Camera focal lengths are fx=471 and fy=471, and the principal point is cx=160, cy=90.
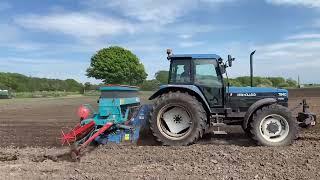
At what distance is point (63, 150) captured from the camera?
35.7 feet

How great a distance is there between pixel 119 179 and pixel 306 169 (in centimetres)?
316

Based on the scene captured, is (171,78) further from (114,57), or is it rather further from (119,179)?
(114,57)

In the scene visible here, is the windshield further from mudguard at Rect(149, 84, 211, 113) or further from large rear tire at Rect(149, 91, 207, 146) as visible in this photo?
large rear tire at Rect(149, 91, 207, 146)

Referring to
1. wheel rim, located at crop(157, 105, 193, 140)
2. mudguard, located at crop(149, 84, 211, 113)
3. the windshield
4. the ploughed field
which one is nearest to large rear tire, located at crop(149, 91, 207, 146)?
wheel rim, located at crop(157, 105, 193, 140)

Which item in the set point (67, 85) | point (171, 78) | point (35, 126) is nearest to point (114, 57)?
point (67, 85)

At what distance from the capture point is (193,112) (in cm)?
1086

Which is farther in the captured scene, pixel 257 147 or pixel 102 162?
pixel 257 147

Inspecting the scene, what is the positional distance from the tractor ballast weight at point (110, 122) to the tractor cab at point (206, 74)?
1.35 metres

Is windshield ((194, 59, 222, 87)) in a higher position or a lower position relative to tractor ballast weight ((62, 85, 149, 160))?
higher

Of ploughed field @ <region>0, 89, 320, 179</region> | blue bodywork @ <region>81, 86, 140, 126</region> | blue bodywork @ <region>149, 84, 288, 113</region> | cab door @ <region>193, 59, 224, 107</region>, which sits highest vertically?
cab door @ <region>193, 59, 224, 107</region>

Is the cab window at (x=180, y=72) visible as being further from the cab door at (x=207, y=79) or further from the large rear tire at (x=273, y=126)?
the large rear tire at (x=273, y=126)

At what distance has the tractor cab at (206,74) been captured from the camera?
37.0ft

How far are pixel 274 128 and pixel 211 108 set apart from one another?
1560mm

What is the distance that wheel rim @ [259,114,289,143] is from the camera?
10727 millimetres
